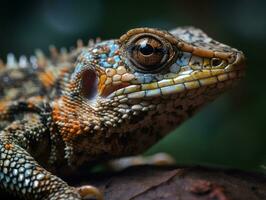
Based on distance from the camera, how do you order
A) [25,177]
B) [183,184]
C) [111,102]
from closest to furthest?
[183,184], [25,177], [111,102]

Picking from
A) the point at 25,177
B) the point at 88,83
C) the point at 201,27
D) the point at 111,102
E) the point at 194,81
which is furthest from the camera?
the point at 201,27

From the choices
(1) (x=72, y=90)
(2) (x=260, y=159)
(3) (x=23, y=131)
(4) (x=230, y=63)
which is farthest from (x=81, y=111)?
(2) (x=260, y=159)

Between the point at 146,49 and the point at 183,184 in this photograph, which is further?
the point at 146,49

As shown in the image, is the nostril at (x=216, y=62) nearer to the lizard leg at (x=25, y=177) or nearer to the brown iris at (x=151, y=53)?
the brown iris at (x=151, y=53)

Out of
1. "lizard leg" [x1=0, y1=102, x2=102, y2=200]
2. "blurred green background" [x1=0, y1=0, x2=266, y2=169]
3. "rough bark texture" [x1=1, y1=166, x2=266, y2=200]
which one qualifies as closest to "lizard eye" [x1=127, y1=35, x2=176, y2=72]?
"rough bark texture" [x1=1, y1=166, x2=266, y2=200]

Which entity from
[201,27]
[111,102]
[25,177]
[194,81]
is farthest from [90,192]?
[201,27]

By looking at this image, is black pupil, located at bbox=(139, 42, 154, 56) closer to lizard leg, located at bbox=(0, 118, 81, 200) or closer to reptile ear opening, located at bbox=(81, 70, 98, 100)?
reptile ear opening, located at bbox=(81, 70, 98, 100)

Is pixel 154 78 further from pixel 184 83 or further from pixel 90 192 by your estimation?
pixel 90 192

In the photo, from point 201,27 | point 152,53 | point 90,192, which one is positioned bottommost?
point 90,192

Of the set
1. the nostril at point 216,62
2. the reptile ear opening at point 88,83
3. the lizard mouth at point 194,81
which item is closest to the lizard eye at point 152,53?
the lizard mouth at point 194,81
